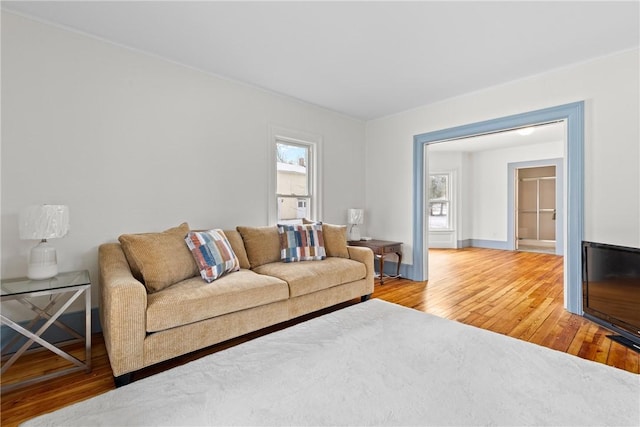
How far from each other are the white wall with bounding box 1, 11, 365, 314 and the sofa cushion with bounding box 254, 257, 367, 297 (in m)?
0.94

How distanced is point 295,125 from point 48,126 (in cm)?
250

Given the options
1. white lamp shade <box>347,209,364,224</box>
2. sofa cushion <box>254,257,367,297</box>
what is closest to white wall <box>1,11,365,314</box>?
sofa cushion <box>254,257,367,297</box>

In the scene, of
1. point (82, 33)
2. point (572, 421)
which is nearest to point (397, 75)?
point (82, 33)

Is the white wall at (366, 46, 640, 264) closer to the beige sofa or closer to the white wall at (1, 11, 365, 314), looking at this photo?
the beige sofa

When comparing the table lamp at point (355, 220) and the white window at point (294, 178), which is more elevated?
the white window at point (294, 178)

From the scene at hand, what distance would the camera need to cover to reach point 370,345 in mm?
1888

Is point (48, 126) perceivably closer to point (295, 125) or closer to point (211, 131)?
point (211, 131)

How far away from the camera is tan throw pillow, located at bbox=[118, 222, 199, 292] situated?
2.16 meters

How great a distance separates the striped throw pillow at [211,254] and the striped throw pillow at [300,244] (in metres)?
0.64

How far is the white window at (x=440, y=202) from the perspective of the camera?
305 inches

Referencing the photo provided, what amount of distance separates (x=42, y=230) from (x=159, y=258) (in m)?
0.72

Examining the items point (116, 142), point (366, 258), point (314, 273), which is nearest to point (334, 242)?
point (366, 258)

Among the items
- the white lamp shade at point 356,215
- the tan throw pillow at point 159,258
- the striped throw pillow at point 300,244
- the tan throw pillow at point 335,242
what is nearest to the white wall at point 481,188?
the white lamp shade at point 356,215

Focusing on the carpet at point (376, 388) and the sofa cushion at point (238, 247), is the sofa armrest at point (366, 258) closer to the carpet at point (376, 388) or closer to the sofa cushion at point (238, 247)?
the sofa cushion at point (238, 247)
